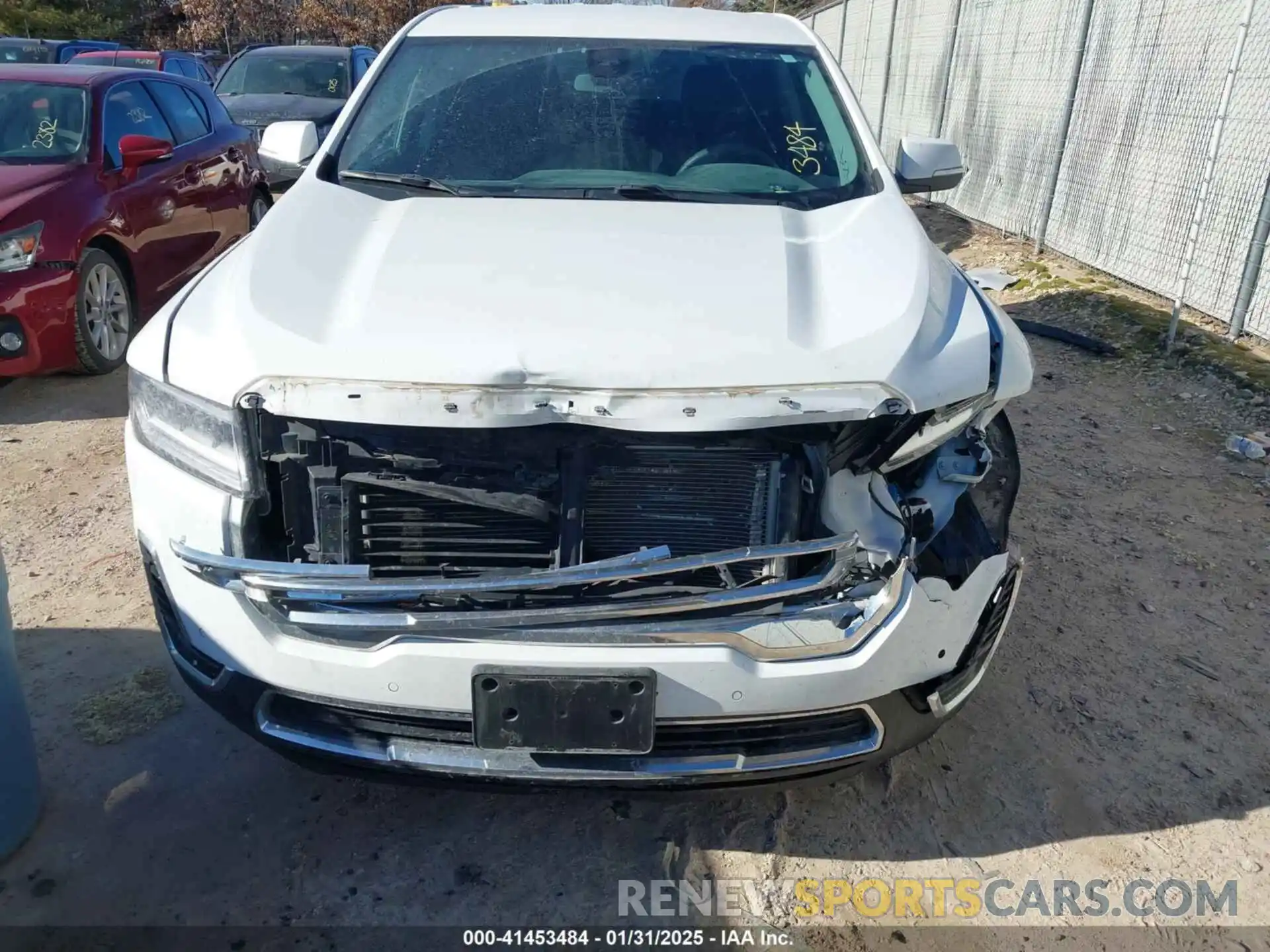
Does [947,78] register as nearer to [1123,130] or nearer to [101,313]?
[1123,130]

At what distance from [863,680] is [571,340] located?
2.97 feet

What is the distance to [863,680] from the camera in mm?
1894

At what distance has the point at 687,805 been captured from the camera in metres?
2.41

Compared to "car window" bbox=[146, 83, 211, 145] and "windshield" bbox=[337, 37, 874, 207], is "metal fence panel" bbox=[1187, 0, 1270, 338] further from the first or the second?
"car window" bbox=[146, 83, 211, 145]

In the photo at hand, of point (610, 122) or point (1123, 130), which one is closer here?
point (610, 122)

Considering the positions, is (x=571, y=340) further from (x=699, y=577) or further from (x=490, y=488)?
(x=699, y=577)

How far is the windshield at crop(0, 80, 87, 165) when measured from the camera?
5.25 meters

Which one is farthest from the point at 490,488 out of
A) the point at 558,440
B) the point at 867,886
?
the point at 867,886

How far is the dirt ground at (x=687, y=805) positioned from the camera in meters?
2.17

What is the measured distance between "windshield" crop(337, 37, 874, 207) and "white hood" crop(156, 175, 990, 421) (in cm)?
34

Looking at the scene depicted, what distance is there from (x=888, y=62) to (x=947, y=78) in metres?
2.44

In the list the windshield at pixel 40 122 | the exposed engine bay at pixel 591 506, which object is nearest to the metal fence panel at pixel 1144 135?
the exposed engine bay at pixel 591 506

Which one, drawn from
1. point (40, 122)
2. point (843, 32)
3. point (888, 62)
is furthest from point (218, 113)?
point (843, 32)

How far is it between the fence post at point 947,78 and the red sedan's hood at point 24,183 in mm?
9265
